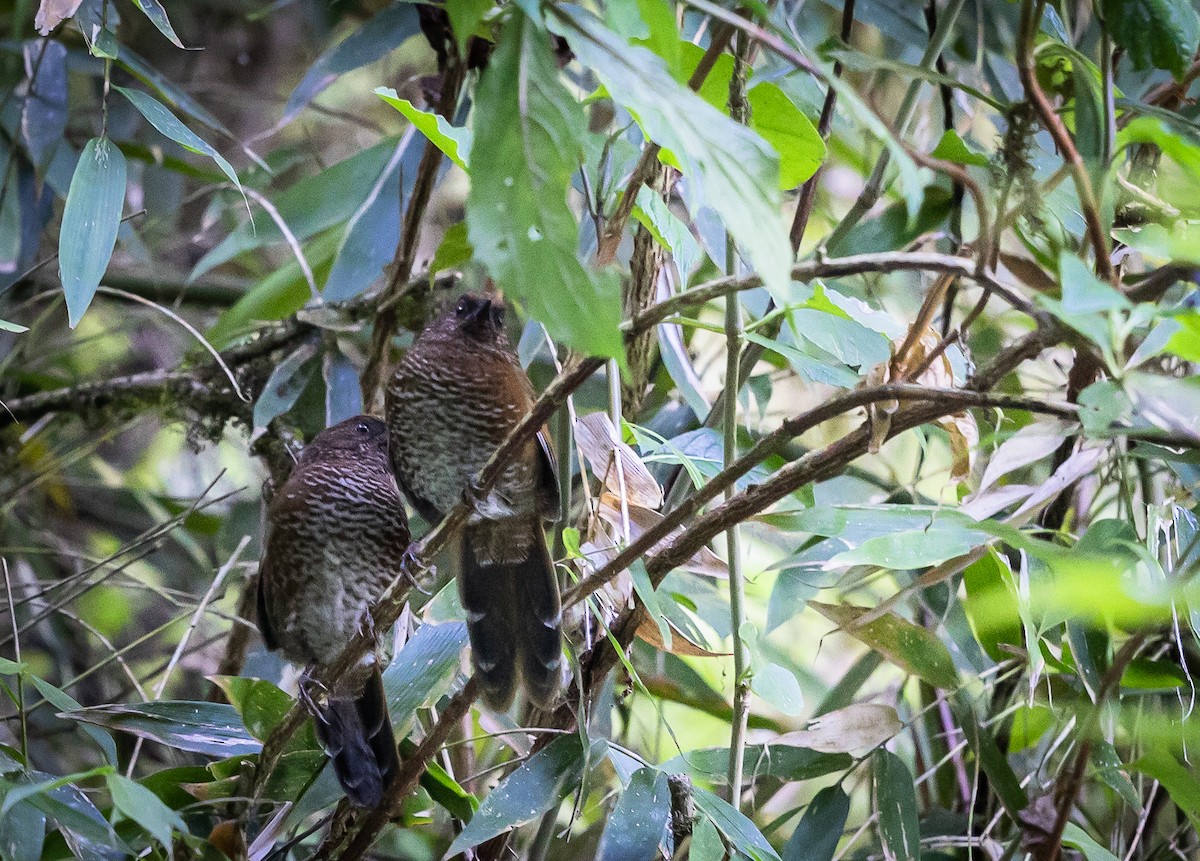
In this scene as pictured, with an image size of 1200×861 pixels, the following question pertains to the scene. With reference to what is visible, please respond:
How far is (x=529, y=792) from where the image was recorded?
4.56ft

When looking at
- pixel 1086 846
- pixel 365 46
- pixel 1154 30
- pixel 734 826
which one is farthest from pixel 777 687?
pixel 365 46

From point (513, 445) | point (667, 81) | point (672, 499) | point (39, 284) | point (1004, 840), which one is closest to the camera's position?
point (667, 81)

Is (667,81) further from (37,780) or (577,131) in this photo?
(37,780)

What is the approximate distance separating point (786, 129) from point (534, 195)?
529 millimetres

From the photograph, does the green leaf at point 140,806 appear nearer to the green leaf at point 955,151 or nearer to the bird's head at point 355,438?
the bird's head at point 355,438

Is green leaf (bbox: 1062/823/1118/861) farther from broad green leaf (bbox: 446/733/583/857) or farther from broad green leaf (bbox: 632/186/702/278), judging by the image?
broad green leaf (bbox: 632/186/702/278)

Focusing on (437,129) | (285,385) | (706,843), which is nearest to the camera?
(437,129)

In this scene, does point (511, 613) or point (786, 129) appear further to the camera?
point (511, 613)

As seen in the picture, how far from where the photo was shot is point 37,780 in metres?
1.38

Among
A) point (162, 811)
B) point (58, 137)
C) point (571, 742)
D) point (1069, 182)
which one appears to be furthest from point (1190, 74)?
point (58, 137)

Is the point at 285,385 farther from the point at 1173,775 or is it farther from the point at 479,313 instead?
the point at 1173,775

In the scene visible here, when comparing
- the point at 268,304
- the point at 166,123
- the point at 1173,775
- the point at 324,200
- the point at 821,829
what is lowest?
the point at 821,829

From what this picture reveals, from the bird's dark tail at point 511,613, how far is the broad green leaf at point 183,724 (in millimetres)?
A: 368

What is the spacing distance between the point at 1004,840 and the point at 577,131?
5.18ft
